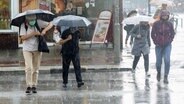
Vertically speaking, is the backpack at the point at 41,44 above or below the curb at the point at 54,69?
above

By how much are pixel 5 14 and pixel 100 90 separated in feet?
34.3

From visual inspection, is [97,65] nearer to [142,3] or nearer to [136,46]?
[136,46]

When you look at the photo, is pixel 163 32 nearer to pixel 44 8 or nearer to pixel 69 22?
pixel 69 22

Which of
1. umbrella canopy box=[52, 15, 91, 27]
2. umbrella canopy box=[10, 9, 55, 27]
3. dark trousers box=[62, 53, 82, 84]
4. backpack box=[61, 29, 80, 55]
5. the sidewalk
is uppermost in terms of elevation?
umbrella canopy box=[10, 9, 55, 27]

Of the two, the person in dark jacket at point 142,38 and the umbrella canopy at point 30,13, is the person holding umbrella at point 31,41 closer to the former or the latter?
the umbrella canopy at point 30,13

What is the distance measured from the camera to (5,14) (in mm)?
22688

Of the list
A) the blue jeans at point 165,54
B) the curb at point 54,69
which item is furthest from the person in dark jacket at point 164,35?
the curb at point 54,69

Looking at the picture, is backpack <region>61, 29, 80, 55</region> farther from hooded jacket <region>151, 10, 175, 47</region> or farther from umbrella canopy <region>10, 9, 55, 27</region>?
hooded jacket <region>151, 10, 175, 47</region>

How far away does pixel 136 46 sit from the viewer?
15805 millimetres

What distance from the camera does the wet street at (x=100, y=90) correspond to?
11.7 meters

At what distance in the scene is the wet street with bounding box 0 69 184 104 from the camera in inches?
460

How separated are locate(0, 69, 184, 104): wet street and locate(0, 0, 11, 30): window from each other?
6588mm

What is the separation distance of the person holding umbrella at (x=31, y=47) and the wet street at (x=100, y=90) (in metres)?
0.34

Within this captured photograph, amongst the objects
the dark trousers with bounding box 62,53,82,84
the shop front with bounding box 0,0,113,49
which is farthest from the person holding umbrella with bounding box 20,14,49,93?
the shop front with bounding box 0,0,113,49
